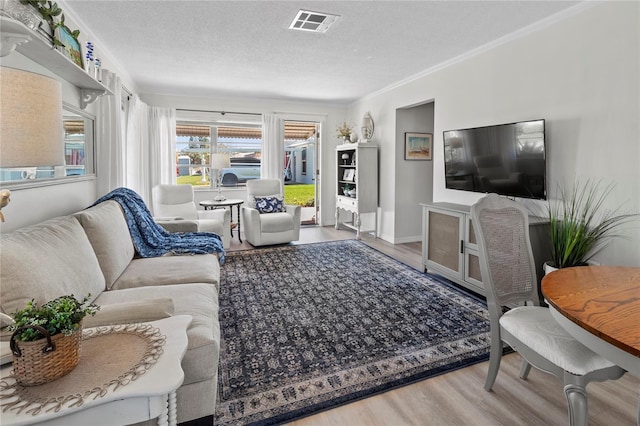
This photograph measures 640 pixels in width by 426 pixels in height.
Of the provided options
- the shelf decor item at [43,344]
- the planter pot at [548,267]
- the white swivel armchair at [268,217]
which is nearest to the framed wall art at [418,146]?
the white swivel armchair at [268,217]

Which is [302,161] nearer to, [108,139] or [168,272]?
[108,139]

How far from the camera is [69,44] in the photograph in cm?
260

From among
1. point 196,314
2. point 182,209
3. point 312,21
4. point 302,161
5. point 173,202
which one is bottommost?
point 196,314

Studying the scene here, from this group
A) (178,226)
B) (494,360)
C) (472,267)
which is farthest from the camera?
(178,226)

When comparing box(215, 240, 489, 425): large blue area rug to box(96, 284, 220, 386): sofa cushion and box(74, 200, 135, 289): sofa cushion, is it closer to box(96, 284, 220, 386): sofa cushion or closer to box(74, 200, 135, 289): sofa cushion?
box(96, 284, 220, 386): sofa cushion

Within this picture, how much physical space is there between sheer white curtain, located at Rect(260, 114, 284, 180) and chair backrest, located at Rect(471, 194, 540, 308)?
4.79m

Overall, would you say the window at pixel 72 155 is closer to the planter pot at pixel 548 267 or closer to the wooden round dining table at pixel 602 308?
the wooden round dining table at pixel 602 308

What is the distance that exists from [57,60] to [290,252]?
328 centimetres

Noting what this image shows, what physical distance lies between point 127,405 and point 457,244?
3.14m

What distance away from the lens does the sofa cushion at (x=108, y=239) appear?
2168 millimetres

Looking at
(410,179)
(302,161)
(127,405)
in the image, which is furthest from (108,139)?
(302,161)

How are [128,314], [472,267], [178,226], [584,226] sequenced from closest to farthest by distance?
[128,314] < [584,226] < [472,267] < [178,226]

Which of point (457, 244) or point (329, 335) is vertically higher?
point (457, 244)

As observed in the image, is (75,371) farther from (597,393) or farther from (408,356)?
(597,393)
